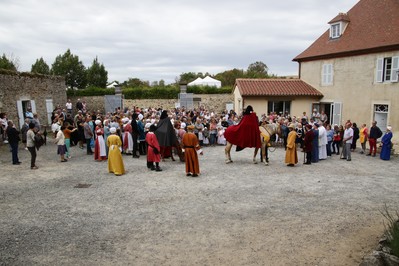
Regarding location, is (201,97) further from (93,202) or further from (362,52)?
(93,202)

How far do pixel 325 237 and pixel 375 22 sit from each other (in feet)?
54.8

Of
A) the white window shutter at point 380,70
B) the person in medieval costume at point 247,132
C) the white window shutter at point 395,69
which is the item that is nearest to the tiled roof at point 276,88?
the white window shutter at point 380,70

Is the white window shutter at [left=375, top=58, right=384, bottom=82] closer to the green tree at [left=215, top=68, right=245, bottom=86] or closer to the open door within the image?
the open door

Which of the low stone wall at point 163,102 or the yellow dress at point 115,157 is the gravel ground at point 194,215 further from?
the low stone wall at point 163,102

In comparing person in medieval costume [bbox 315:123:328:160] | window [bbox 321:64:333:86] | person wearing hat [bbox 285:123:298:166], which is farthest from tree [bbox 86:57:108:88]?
person wearing hat [bbox 285:123:298:166]

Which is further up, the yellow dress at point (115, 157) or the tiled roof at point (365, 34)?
the tiled roof at point (365, 34)

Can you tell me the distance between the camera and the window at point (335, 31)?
19609 mm

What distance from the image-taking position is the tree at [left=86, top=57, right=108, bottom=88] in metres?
40.3

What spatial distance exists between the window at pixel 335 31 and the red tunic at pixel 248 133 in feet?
41.2

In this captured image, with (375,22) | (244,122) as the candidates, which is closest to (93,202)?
(244,122)

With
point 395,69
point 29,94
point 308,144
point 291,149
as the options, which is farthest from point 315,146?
point 29,94

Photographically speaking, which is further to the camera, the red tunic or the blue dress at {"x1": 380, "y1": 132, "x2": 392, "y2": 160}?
the blue dress at {"x1": 380, "y1": 132, "x2": 392, "y2": 160}

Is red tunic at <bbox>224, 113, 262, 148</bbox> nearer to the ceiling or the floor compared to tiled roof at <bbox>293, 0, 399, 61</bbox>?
nearer to the floor

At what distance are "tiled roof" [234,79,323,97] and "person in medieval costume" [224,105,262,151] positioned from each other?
9.04 m
